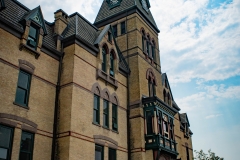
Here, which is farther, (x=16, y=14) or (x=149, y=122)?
(x=149, y=122)

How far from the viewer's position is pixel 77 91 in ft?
59.8

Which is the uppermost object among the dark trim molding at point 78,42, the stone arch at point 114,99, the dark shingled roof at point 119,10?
the dark shingled roof at point 119,10

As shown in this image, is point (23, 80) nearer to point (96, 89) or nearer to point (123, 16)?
point (96, 89)

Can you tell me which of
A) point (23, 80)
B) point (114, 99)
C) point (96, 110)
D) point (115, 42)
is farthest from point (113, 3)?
point (23, 80)

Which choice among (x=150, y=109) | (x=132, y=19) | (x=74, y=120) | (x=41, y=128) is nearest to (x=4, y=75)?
(x=41, y=128)

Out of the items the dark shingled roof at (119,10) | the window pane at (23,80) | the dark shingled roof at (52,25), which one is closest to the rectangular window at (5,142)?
the window pane at (23,80)

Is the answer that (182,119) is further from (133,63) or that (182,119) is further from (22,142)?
(22,142)

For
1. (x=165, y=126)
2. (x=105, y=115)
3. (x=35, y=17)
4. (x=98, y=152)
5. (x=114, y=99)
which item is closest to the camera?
(x=35, y=17)

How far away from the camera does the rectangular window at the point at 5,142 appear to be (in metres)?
14.1

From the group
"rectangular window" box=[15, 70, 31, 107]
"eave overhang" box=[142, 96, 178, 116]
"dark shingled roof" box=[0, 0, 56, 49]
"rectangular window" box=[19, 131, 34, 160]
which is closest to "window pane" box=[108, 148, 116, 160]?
"eave overhang" box=[142, 96, 178, 116]

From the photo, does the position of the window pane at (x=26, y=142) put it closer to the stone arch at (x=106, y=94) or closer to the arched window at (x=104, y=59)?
the stone arch at (x=106, y=94)

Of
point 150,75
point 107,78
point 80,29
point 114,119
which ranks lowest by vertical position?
point 114,119

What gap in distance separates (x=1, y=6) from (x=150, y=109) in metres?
13.6

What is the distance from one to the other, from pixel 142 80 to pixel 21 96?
11921 mm
